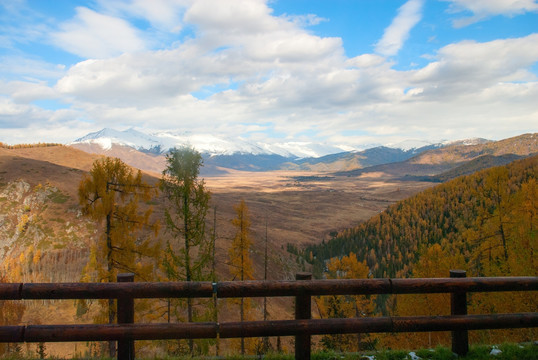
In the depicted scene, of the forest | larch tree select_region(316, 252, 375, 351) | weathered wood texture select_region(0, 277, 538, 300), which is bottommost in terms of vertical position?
larch tree select_region(316, 252, 375, 351)

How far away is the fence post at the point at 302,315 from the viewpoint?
6262 mm

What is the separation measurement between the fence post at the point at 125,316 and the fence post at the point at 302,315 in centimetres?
310

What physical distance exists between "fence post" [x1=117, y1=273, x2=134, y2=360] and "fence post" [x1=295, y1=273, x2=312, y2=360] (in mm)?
3099

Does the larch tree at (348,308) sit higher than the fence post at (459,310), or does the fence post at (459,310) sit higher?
the fence post at (459,310)

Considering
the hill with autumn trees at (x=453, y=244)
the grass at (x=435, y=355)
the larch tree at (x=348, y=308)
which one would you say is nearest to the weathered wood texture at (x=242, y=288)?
the grass at (x=435, y=355)

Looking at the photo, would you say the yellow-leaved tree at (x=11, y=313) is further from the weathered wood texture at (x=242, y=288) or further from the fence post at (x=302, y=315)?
the fence post at (x=302, y=315)

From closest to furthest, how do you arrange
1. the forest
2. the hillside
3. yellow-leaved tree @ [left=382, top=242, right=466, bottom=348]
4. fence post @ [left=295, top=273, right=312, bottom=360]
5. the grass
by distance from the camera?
fence post @ [left=295, top=273, right=312, bottom=360]
the grass
the forest
yellow-leaved tree @ [left=382, top=242, right=466, bottom=348]
the hillside

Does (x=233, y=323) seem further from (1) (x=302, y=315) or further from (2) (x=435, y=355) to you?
(2) (x=435, y=355)

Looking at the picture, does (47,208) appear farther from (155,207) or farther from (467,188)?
(467,188)

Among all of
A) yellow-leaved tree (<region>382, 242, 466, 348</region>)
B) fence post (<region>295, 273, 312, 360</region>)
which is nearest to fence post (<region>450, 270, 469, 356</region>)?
fence post (<region>295, 273, 312, 360</region>)

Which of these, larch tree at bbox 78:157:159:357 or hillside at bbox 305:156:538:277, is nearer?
larch tree at bbox 78:157:159:357

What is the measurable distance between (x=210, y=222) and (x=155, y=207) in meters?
14.2

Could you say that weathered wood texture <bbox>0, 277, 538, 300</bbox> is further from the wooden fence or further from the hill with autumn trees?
the hill with autumn trees

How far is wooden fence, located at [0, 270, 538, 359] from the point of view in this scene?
19.3 feet
